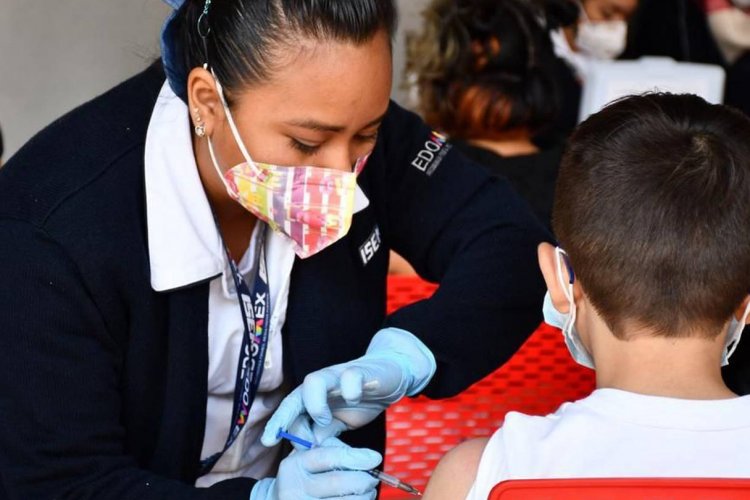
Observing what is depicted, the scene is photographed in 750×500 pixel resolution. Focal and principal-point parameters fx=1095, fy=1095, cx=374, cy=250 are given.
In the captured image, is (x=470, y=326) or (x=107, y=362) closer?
(x=107, y=362)

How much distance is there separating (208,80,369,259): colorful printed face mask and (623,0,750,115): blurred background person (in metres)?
2.40

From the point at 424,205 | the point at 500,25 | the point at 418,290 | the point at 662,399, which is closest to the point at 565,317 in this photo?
the point at 662,399

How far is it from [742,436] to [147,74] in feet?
3.42

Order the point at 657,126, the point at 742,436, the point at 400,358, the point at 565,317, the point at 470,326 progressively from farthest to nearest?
1. the point at 470,326
2. the point at 400,358
3. the point at 565,317
4. the point at 657,126
5. the point at 742,436

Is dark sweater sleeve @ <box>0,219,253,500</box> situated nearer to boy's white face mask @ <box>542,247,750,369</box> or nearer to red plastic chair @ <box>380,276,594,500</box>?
boy's white face mask @ <box>542,247,750,369</box>

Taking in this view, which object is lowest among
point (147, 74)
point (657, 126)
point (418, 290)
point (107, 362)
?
point (418, 290)

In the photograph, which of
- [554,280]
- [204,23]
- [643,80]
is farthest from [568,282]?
[643,80]

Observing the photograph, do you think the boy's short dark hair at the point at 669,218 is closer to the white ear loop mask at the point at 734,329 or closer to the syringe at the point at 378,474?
the white ear loop mask at the point at 734,329

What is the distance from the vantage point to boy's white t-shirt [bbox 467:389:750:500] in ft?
4.00

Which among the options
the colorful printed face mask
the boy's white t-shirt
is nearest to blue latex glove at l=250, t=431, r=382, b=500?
the boy's white t-shirt

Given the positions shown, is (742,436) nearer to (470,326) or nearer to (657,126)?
(657,126)

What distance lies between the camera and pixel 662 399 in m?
1.27

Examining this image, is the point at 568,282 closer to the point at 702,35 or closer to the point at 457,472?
the point at 457,472

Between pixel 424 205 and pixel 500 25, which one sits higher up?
pixel 500 25
